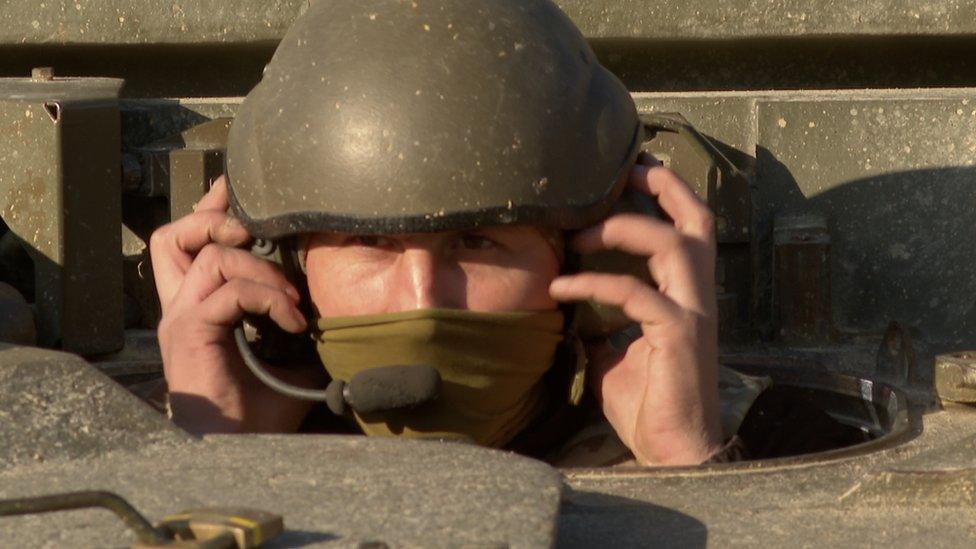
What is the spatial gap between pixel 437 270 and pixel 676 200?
0.38 metres

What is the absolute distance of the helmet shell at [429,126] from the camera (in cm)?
→ 210

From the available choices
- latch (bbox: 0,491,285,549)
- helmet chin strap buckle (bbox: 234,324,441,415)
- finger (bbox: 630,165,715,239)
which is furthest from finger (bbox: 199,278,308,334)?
latch (bbox: 0,491,285,549)

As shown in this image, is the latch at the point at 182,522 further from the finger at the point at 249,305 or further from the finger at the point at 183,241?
the finger at the point at 183,241

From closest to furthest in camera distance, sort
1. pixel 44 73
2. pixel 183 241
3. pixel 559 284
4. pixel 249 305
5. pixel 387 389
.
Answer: pixel 387 389, pixel 559 284, pixel 249 305, pixel 183 241, pixel 44 73

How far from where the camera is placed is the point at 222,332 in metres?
2.38

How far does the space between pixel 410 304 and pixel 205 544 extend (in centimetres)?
82

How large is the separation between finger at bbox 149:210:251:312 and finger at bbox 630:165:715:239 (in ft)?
1.69

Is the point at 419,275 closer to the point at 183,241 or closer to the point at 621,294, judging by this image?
the point at 621,294

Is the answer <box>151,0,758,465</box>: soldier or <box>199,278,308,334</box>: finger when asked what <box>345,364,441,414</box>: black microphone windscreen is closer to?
<box>151,0,758,465</box>: soldier

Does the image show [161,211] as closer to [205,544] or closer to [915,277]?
[915,277]

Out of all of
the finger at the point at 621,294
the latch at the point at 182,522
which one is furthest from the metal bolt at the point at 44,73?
the latch at the point at 182,522

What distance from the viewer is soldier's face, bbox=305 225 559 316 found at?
83.7 inches

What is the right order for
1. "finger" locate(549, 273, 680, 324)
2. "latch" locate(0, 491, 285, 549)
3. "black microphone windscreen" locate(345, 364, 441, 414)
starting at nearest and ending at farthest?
"latch" locate(0, 491, 285, 549) → "black microphone windscreen" locate(345, 364, 441, 414) → "finger" locate(549, 273, 680, 324)

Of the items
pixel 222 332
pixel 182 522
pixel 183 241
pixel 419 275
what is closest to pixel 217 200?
pixel 183 241
